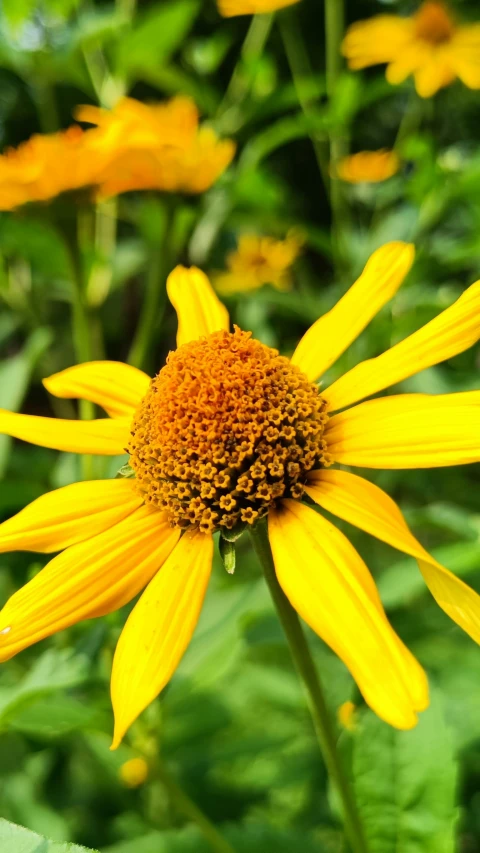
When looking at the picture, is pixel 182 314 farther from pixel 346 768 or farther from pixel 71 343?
pixel 71 343

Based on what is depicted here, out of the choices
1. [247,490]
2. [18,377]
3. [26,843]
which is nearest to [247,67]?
[18,377]

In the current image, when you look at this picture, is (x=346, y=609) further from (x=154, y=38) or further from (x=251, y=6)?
(x=251, y=6)

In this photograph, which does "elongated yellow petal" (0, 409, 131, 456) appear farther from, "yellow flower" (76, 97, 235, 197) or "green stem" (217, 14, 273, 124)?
"green stem" (217, 14, 273, 124)

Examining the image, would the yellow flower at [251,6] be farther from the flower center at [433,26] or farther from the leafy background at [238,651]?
the flower center at [433,26]

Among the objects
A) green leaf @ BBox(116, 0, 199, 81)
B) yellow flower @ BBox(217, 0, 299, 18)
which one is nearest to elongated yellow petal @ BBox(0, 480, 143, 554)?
green leaf @ BBox(116, 0, 199, 81)

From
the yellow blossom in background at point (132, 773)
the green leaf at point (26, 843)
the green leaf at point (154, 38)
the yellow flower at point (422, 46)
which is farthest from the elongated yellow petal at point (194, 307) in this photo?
the yellow flower at point (422, 46)

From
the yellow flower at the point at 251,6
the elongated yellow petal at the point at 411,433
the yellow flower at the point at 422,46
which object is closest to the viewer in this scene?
the elongated yellow petal at the point at 411,433

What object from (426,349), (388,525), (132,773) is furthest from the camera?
(132,773)
